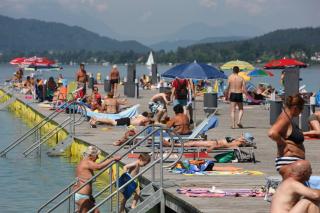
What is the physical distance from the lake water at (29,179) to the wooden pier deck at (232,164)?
2.95 ft

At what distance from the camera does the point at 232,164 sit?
50.4 feet

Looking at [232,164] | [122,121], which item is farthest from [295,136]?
[122,121]

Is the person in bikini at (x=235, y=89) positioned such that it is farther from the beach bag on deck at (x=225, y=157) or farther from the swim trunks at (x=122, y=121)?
the beach bag on deck at (x=225, y=157)

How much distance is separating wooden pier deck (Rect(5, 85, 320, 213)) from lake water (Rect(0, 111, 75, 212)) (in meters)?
0.90

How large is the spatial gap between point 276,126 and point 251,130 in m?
12.4

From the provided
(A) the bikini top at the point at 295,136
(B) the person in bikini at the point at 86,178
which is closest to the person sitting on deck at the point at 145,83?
(B) the person in bikini at the point at 86,178

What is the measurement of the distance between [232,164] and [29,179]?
5.60 metres

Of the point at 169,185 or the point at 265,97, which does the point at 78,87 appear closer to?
the point at 265,97

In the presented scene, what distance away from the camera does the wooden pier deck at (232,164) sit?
36.2ft

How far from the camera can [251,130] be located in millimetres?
22359

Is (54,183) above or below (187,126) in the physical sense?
below

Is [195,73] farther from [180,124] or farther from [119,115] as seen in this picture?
[180,124]

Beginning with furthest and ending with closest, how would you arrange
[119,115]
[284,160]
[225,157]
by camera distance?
[119,115], [225,157], [284,160]

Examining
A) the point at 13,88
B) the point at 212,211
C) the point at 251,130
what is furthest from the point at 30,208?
the point at 13,88
